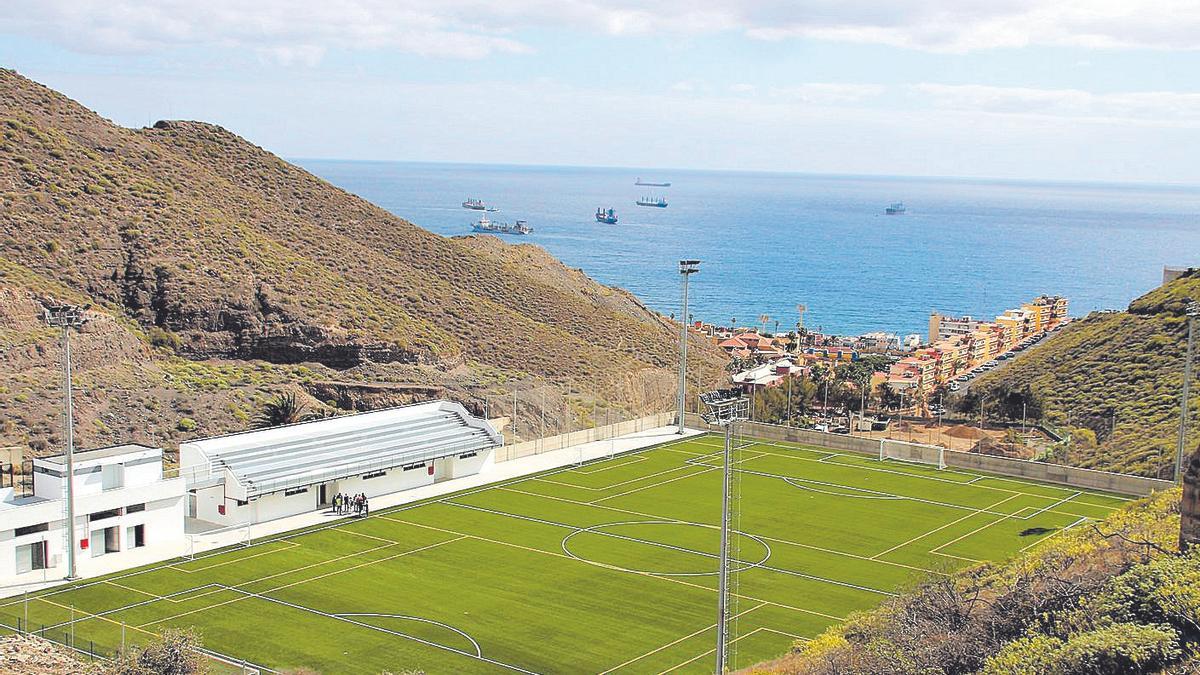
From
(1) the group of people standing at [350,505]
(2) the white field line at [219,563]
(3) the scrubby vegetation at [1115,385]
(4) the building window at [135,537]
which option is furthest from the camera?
(3) the scrubby vegetation at [1115,385]

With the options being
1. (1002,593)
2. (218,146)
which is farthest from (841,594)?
(218,146)

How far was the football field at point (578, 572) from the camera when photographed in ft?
106

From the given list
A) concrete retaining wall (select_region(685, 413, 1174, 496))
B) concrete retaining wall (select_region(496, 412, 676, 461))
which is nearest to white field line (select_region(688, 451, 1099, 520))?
concrete retaining wall (select_region(685, 413, 1174, 496))

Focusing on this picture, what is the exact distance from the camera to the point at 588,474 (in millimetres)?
53844

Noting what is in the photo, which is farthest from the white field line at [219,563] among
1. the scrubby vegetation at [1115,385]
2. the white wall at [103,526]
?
the scrubby vegetation at [1115,385]

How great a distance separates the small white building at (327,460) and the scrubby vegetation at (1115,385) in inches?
1089

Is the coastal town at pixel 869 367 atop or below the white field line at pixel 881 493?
atop

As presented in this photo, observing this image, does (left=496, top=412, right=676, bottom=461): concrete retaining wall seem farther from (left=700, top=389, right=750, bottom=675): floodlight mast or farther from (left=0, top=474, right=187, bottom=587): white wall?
(left=700, top=389, right=750, bottom=675): floodlight mast

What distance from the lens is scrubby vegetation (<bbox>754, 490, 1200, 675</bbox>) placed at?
65.9 ft

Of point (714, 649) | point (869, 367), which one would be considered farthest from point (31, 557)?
point (869, 367)

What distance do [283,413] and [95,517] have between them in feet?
51.7

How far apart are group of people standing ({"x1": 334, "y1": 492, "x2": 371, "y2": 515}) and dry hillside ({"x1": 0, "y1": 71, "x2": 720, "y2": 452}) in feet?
46.4

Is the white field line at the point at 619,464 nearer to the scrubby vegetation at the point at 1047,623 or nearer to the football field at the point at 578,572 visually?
the football field at the point at 578,572

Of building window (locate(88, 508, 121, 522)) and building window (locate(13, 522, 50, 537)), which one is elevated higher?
building window (locate(88, 508, 121, 522))
